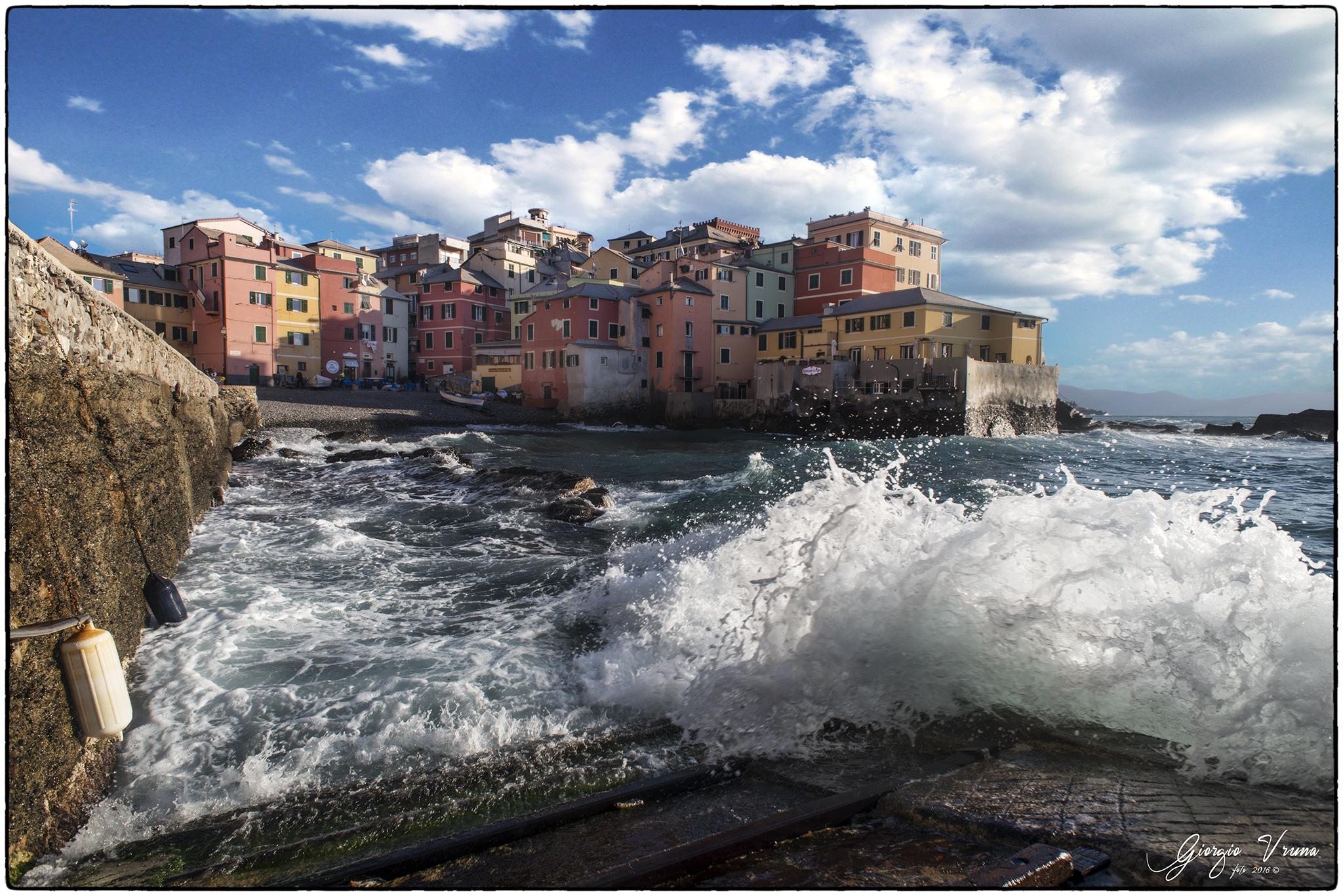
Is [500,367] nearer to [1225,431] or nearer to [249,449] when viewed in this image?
[249,449]

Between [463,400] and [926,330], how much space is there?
29.9 m

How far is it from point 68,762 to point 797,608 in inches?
179

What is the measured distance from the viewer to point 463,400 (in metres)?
40.6

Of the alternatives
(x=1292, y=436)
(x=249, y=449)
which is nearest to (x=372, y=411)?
(x=249, y=449)

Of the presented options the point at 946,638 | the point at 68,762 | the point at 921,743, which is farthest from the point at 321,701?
the point at 946,638

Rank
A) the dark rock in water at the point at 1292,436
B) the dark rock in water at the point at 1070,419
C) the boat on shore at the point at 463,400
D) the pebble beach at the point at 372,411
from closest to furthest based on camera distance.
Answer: the pebble beach at the point at 372,411 → the dark rock in water at the point at 1292,436 → the boat on shore at the point at 463,400 → the dark rock in water at the point at 1070,419

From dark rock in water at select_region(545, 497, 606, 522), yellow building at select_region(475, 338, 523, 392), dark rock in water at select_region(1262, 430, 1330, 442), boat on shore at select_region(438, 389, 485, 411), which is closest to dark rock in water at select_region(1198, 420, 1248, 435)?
dark rock in water at select_region(1262, 430, 1330, 442)

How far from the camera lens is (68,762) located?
9.91ft

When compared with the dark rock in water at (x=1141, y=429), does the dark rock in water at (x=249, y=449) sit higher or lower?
lower

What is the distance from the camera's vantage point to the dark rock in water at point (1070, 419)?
43.1 m

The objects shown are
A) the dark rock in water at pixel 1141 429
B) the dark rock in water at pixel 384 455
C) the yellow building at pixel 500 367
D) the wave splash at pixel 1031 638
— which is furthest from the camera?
the yellow building at pixel 500 367

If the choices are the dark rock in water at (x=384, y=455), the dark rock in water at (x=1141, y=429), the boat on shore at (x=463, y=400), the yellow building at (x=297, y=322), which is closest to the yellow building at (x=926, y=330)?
the dark rock in water at (x=1141, y=429)

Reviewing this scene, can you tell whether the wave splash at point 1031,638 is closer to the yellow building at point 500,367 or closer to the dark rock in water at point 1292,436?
the dark rock in water at point 1292,436

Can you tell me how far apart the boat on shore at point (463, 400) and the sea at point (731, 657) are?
32929mm
